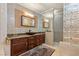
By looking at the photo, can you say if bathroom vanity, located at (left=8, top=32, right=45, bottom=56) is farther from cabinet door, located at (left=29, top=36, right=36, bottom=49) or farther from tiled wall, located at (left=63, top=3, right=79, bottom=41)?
tiled wall, located at (left=63, top=3, right=79, bottom=41)

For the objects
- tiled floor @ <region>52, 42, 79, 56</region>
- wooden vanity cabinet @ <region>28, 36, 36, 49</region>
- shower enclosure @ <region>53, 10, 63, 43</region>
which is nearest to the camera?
tiled floor @ <region>52, 42, 79, 56</region>

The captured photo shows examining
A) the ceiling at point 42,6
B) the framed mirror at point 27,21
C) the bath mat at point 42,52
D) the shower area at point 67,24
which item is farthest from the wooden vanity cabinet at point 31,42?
the ceiling at point 42,6

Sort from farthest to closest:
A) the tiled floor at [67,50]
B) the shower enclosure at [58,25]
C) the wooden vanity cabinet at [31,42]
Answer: the wooden vanity cabinet at [31,42] → the shower enclosure at [58,25] → the tiled floor at [67,50]

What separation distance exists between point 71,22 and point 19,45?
91 cm

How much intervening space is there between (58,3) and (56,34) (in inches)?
18.6

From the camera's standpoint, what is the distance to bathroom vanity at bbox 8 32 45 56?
1.95m

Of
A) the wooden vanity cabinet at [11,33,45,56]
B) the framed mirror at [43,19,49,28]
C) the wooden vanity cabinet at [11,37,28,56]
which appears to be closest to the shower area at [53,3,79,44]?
the framed mirror at [43,19,49,28]

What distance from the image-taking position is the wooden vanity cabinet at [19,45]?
6.41ft

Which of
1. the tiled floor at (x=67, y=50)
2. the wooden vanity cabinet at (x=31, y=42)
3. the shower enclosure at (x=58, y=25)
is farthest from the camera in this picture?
the wooden vanity cabinet at (x=31, y=42)

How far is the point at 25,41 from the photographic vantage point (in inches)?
77.7

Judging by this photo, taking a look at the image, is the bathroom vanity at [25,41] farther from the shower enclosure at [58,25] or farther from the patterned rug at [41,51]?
the shower enclosure at [58,25]

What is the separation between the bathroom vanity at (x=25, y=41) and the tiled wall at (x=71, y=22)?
0.38 metres

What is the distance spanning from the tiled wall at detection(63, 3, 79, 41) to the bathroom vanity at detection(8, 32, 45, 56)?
38 centimetres

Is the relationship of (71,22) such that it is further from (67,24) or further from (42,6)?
(42,6)
